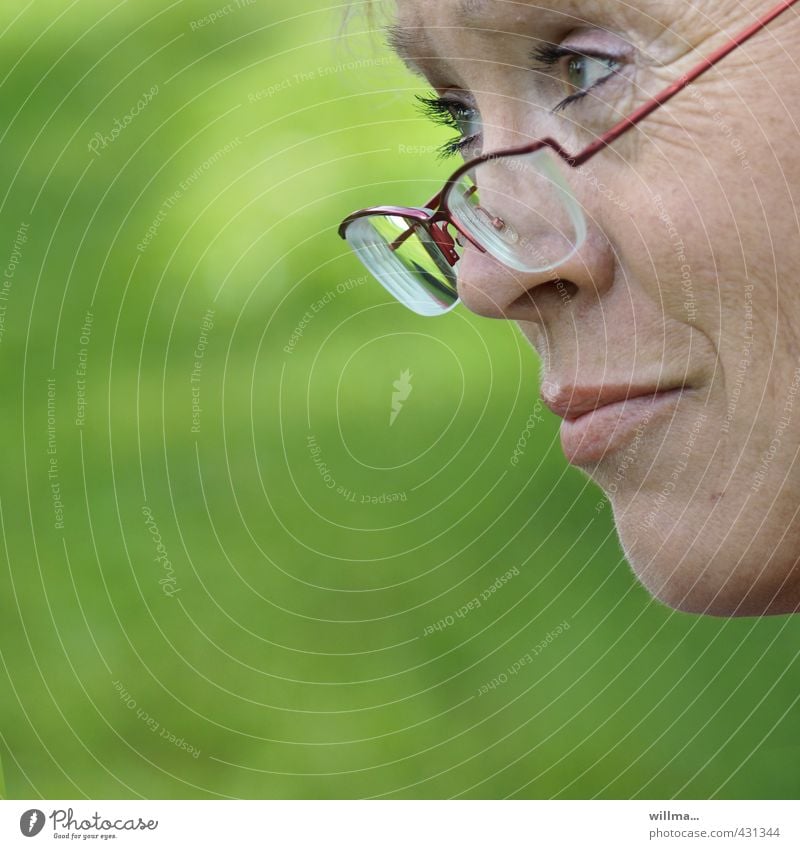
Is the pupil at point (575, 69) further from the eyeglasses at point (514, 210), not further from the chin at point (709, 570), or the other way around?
the chin at point (709, 570)

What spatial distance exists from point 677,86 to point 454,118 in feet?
0.57

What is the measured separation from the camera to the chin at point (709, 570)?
65 cm

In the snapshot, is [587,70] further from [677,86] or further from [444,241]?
[444,241]

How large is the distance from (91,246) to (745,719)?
663mm

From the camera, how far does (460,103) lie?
671 millimetres

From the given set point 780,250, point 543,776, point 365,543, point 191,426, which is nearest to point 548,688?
point 543,776

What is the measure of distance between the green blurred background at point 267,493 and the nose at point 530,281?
24cm
